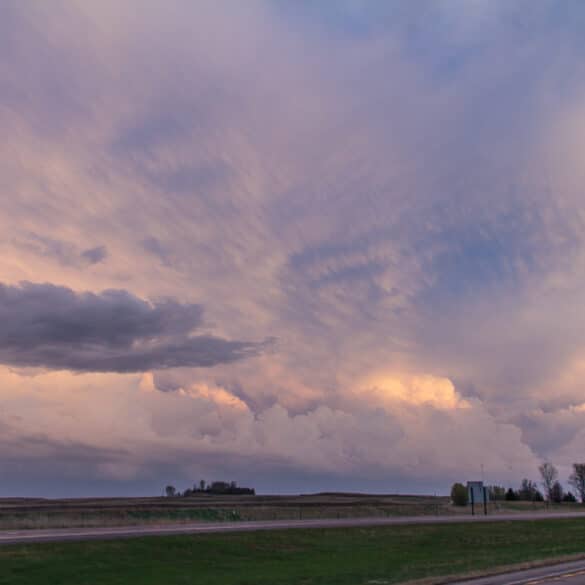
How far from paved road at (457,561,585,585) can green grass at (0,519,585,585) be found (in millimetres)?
3105

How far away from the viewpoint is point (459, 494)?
6004 inches

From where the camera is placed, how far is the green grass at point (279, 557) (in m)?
34.0

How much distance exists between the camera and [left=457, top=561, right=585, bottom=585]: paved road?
1057 inches

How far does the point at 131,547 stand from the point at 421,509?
75.2 m

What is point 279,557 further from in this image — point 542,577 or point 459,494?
point 459,494

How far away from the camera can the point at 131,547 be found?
42906 mm

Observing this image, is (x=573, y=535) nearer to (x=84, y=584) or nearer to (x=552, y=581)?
(x=552, y=581)

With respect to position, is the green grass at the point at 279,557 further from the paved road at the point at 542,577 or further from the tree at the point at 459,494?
the tree at the point at 459,494

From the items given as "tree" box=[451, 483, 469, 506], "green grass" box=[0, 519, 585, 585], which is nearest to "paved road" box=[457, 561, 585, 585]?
"green grass" box=[0, 519, 585, 585]

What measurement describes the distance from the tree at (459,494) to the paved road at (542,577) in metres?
123

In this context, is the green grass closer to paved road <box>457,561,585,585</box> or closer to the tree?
paved road <box>457,561,585,585</box>

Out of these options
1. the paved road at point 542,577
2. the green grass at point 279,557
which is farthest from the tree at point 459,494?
the paved road at point 542,577

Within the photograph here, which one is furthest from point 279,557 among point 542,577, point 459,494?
point 459,494

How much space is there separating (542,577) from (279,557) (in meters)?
22.0
